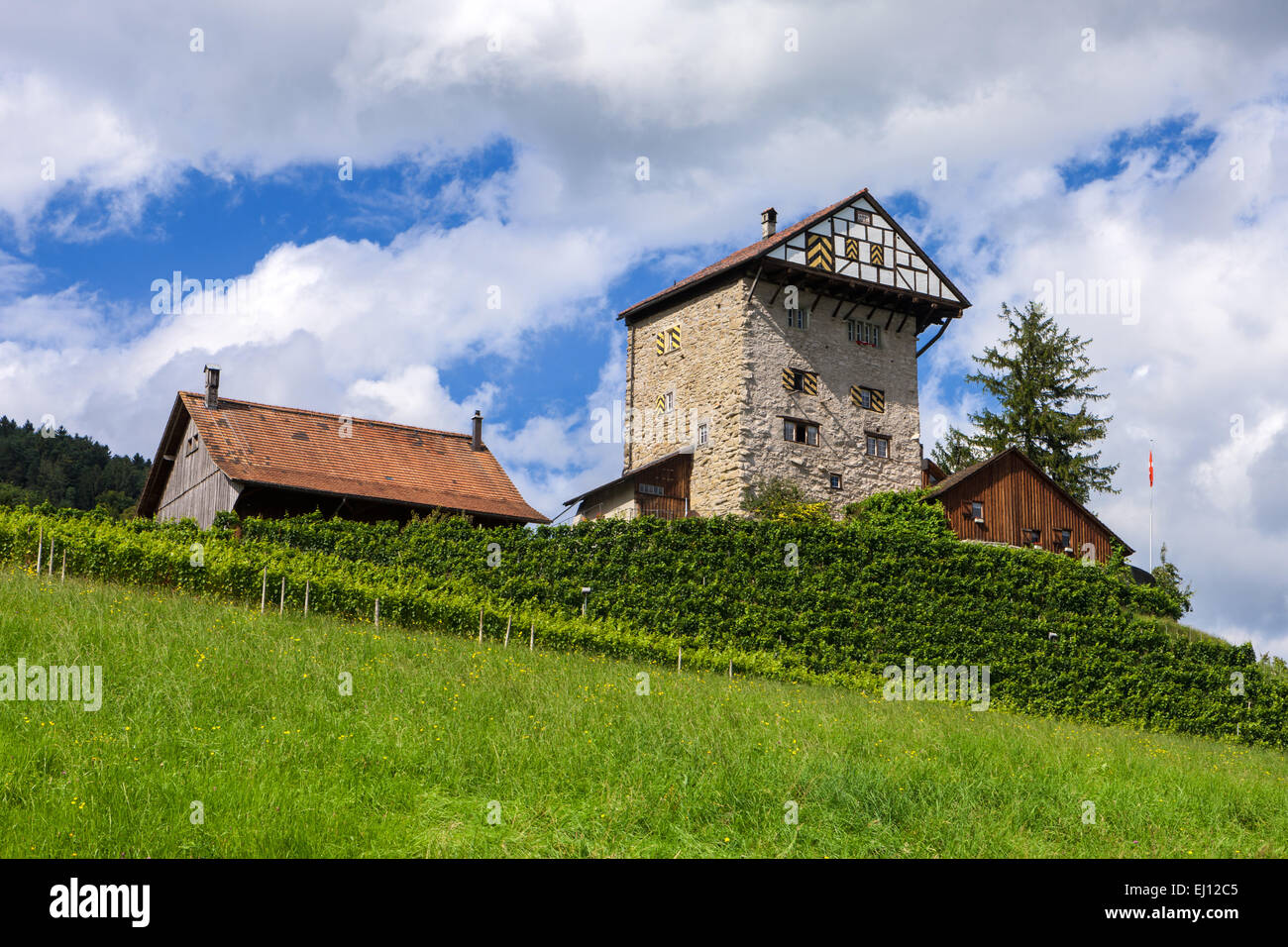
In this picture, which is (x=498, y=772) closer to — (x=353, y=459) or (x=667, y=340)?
(x=353, y=459)

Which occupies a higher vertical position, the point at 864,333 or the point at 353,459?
the point at 864,333

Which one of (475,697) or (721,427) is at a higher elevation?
(721,427)

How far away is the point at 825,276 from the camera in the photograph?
34938mm

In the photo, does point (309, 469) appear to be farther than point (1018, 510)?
No

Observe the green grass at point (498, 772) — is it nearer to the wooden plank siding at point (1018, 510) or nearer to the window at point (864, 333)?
the wooden plank siding at point (1018, 510)

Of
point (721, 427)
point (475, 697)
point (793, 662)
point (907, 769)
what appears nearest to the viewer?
point (907, 769)

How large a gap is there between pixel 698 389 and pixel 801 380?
342 cm

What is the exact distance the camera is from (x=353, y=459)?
107 feet

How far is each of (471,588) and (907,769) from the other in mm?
14344

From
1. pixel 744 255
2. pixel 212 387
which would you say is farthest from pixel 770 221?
pixel 212 387

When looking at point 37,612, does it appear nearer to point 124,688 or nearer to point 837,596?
point 124,688

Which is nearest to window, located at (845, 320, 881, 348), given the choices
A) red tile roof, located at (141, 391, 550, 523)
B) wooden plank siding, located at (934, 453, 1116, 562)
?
wooden plank siding, located at (934, 453, 1116, 562)

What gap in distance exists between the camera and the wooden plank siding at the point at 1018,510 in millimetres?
31808
